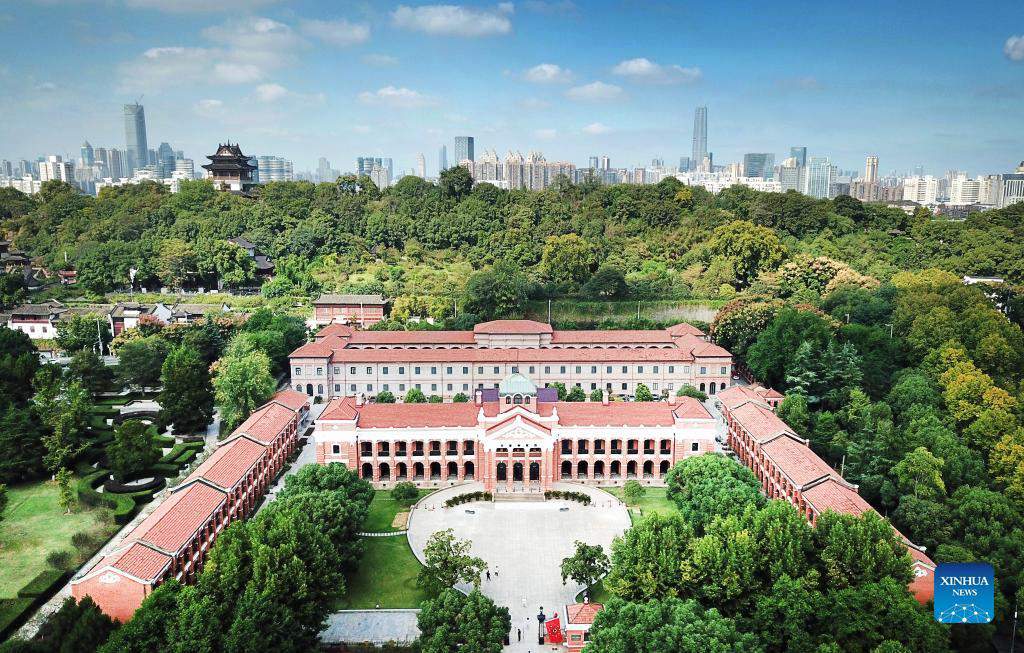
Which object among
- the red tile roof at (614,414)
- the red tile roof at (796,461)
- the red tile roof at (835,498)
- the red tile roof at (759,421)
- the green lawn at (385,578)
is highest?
the red tile roof at (614,414)

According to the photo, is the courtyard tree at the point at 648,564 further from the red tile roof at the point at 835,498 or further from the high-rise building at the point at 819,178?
the high-rise building at the point at 819,178

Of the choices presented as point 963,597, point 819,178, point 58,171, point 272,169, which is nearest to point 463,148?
point 272,169

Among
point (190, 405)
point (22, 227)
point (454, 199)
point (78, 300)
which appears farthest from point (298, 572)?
point (22, 227)

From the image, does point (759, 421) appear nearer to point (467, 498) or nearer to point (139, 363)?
point (467, 498)

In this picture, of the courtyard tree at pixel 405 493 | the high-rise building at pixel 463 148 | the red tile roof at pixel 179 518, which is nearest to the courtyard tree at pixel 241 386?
the red tile roof at pixel 179 518

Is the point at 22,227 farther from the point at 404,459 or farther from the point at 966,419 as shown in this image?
the point at 966,419

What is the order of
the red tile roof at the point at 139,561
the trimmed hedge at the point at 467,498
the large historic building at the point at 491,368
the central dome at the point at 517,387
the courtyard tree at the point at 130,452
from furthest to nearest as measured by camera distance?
the large historic building at the point at 491,368
the central dome at the point at 517,387
the courtyard tree at the point at 130,452
the trimmed hedge at the point at 467,498
the red tile roof at the point at 139,561
